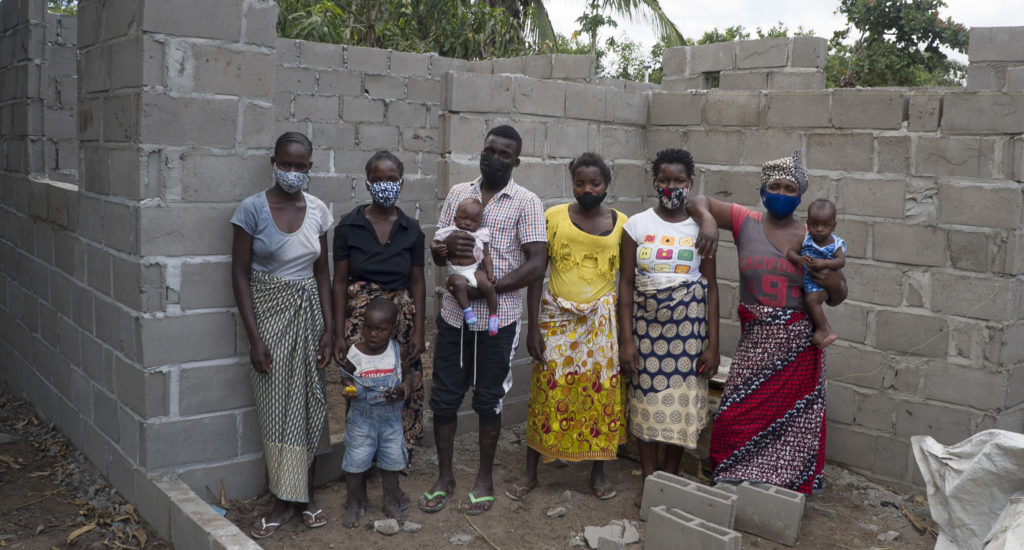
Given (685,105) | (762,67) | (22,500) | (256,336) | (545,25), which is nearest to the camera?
(256,336)

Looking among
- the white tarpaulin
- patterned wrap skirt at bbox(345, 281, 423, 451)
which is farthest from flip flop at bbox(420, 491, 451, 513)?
the white tarpaulin

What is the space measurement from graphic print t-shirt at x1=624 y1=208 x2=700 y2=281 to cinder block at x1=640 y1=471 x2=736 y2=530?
1011 millimetres

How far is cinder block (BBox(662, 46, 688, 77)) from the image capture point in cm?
952

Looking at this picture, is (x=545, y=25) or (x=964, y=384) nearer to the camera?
(x=964, y=384)

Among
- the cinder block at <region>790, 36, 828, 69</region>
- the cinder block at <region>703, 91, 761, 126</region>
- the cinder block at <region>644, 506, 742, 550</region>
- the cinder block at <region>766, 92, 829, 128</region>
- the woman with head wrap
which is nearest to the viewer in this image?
the cinder block at <region>644, 506, 742, 550</region>

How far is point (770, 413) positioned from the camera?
4.35 metres

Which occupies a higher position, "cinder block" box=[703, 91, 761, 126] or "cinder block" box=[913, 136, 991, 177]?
"cinder block" box=[703, 91, 761, 126]

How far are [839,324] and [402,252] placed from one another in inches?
108

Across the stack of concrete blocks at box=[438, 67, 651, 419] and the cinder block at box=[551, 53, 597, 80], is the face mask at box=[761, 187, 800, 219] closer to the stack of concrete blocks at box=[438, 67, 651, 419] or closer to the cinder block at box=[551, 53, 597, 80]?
the stack of concrete blocks at box=[438, 67, 651, 419]

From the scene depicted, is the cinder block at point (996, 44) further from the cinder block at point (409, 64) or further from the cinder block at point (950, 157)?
the cinder block at point (409, 64)

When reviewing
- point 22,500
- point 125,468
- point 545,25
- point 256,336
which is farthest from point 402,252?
point 545,25

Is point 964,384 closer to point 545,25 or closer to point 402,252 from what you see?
point 402,252

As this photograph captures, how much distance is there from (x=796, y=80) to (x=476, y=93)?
4.82 meters

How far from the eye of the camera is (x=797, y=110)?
5.26 meters
